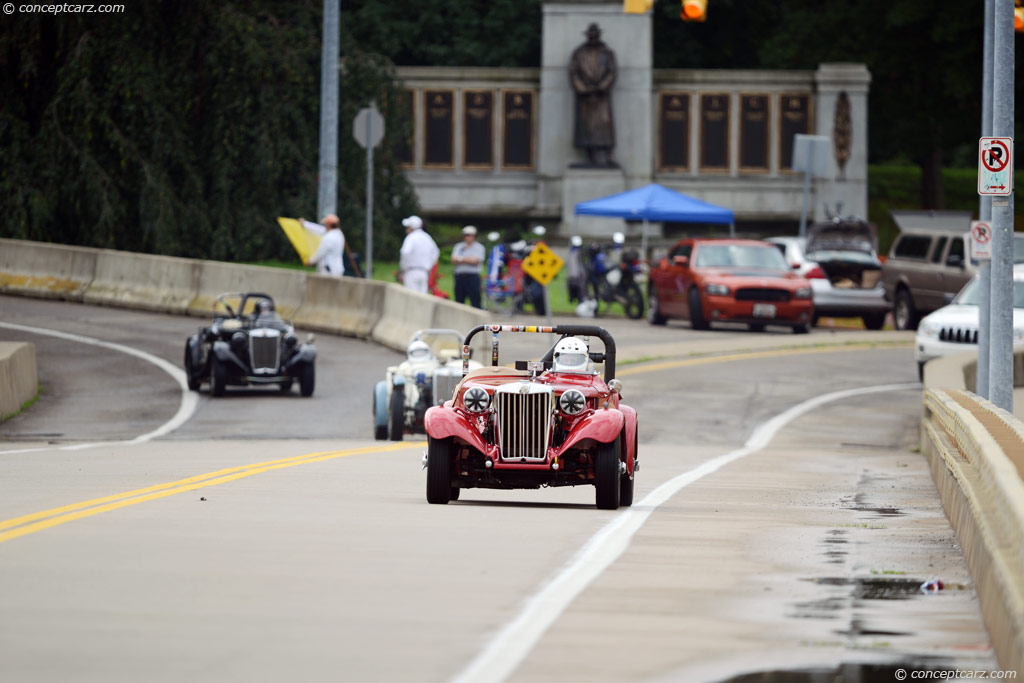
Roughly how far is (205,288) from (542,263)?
6.78 m

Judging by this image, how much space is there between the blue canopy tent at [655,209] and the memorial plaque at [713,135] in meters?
11.6

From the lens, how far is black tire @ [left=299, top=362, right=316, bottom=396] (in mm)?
24156

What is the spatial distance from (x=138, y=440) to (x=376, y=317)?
1128cm

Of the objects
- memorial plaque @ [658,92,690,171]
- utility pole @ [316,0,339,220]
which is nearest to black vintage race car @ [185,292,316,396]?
utility pole @ [316,0,339,220]

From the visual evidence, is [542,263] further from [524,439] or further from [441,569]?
[441,569]

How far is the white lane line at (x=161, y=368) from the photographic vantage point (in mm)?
19062

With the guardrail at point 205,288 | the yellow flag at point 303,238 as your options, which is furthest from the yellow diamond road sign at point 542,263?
the yellow flag at point 303,238

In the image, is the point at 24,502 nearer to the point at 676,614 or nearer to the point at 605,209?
the point at 676,614

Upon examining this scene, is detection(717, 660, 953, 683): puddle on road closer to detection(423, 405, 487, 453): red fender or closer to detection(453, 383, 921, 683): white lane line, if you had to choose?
detection(453, 383, 921, 683): white lane line

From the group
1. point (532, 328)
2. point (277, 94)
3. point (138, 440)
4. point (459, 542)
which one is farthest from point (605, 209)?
point (459, 542)

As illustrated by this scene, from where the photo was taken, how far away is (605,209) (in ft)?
142

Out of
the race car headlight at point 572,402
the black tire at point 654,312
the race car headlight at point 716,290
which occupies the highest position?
the race car headlight at point 572,402

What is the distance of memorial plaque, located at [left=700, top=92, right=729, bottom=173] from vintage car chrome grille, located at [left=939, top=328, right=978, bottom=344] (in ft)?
91.0

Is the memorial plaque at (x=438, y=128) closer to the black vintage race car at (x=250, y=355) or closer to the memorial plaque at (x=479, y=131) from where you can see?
the memorial plaque at (x=479, y=131)
